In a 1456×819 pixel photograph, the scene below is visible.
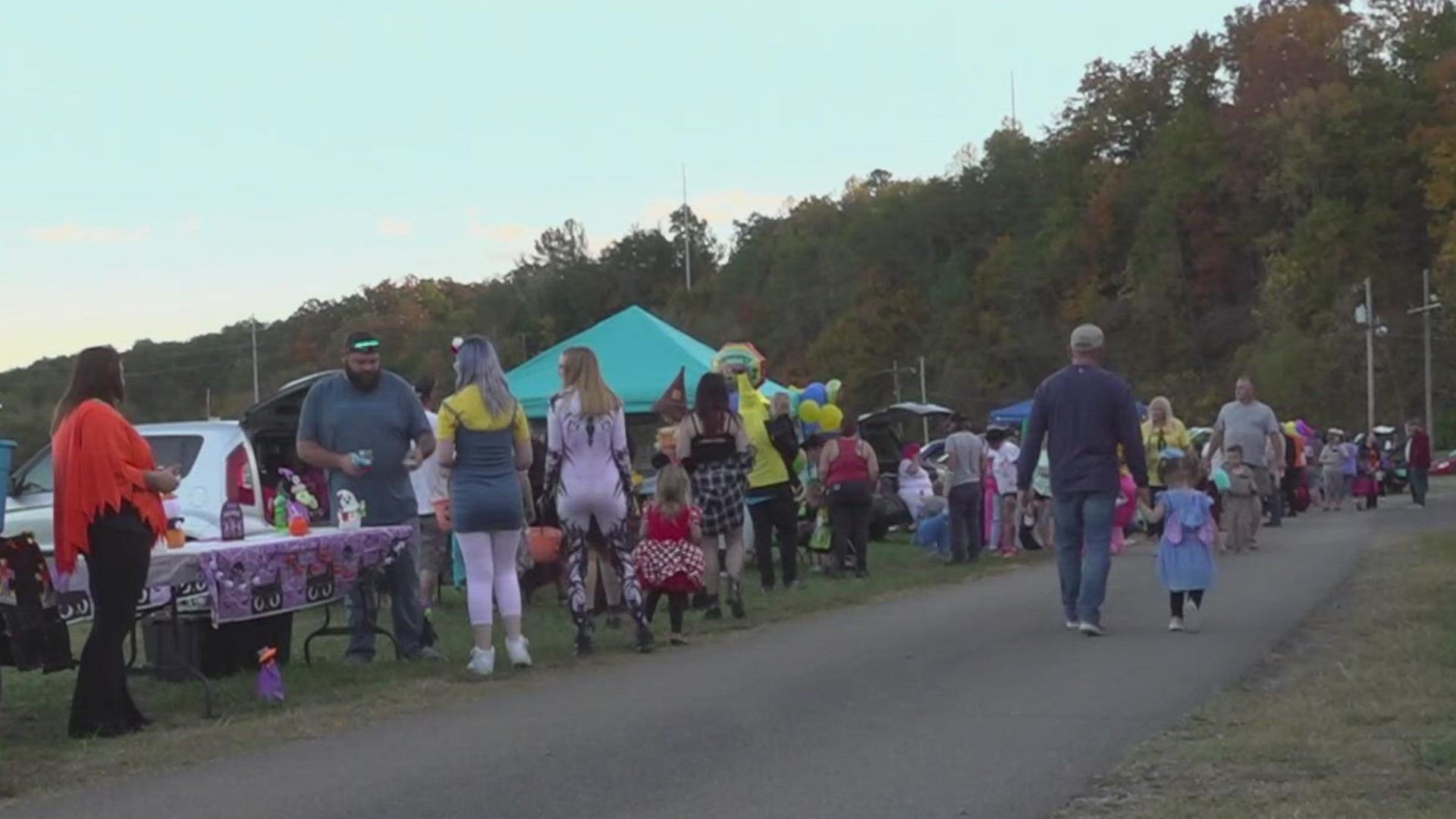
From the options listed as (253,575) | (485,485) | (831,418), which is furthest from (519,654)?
(831,418)

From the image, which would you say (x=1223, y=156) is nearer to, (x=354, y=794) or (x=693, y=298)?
(x=693, y=298)

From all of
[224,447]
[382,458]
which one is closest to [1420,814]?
[382,458]

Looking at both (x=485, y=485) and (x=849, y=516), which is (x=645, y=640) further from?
(x=849, y=516)

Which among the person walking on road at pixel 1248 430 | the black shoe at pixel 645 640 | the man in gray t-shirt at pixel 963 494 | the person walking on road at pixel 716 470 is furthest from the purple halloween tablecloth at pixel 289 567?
the person walking on road at pixel 1248 430

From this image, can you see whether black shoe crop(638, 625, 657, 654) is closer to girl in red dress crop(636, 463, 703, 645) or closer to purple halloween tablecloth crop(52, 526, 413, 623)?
girl in red dress crop(636, 463, 703, 645)

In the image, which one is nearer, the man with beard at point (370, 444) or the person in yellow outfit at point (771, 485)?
the man with beard at point (370, 444)

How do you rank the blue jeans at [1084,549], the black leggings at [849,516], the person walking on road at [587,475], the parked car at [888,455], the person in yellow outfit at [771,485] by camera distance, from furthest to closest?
the parked car at [888,455] < the black leggings at [849,516] < the person in yellow outfit at [771,485] < the blue jeans at [1084,549] < the person walking on road at [587,475]

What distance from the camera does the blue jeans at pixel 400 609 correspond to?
12.0m

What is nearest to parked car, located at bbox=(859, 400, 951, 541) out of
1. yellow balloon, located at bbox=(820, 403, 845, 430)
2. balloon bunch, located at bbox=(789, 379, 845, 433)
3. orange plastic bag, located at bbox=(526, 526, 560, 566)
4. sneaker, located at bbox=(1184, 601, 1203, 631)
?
balloon bunch, located at bbox=(789, 379, 845, 433)

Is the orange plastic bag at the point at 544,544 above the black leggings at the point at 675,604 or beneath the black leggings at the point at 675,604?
above

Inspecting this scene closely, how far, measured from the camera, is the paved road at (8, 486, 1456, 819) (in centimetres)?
705

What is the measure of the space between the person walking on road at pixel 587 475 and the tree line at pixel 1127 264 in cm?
4603

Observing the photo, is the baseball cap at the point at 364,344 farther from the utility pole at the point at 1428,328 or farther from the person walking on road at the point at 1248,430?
the utility pole at the point at 1428,328

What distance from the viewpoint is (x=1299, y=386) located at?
78.8 meters
